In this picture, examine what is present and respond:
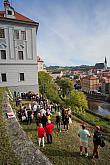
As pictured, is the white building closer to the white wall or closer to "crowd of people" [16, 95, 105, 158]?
the white wall

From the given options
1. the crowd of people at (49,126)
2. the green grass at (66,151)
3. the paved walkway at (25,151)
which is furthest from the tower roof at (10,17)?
the paved walkway at (25,151)

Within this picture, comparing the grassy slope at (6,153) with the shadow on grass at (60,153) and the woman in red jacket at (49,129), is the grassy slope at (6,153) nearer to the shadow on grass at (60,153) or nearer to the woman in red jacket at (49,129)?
the shadow on grass at (60,153)

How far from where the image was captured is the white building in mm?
33737

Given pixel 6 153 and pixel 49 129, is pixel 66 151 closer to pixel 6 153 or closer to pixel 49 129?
pixel 49 129

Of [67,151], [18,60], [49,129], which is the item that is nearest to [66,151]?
[67,151]

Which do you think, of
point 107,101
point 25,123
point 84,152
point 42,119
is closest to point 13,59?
point 25,123

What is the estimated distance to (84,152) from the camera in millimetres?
11164

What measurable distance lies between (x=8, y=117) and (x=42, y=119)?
8.63 feet

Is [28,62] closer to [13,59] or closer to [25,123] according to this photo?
[13,59]

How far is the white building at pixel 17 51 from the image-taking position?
33737 millimetres

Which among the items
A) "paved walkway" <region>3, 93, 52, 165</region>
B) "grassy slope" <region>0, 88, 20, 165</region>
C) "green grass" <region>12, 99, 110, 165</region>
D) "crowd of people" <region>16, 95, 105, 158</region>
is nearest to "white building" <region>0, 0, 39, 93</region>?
"crowd of people" <region>16, 95, 105, 158</region>

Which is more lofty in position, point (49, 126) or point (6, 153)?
point (6, 153)

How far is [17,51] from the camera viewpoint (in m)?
34.9

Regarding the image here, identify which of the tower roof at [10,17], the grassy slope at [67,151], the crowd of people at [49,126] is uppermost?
the tower roof at [10,17]
